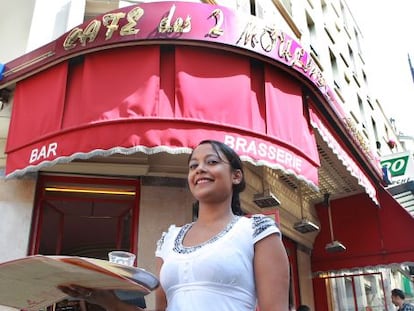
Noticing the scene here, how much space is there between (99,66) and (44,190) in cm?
193

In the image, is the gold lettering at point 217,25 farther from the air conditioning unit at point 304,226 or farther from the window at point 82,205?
the air conditioning unit at point 304,226

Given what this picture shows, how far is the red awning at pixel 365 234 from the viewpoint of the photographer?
27.8 ft

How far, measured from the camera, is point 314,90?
19.5 ft

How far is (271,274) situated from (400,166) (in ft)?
39.9

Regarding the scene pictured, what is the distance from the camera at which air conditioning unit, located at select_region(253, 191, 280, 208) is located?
21.7ft

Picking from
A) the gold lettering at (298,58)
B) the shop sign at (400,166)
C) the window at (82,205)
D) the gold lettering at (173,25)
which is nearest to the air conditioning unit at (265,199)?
the window at (82,205)

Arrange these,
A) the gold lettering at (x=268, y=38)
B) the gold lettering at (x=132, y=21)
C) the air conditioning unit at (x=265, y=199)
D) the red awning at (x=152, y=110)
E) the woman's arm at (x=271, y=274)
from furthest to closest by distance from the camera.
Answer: the air conditioning unit at (x=265, y=199) → the gold lettering at (x=268, y=38) → the gold lettering at (x=132, y=21) → the red awning at (x=152, y=110) → the woman's arm at (x=271, y=274)

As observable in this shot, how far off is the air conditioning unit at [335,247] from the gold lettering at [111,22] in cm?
609

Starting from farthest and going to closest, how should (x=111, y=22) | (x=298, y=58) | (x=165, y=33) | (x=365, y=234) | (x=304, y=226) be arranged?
(x=365, y=234), (x=304, y=226), (x=298, y=58), (x=111, y=22), (x=165, y=33)

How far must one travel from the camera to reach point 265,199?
6629 millimetres

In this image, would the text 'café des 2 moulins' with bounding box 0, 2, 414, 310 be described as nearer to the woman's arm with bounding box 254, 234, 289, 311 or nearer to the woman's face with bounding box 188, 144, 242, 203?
the woman's face with bounding box 188, 144, 242, 203

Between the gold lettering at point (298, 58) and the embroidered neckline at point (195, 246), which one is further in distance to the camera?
the gold lettering at point (298, 58)

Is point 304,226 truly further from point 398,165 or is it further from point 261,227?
point 261,227

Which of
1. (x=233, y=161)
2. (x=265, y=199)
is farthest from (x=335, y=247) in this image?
(x=233, y=161)
